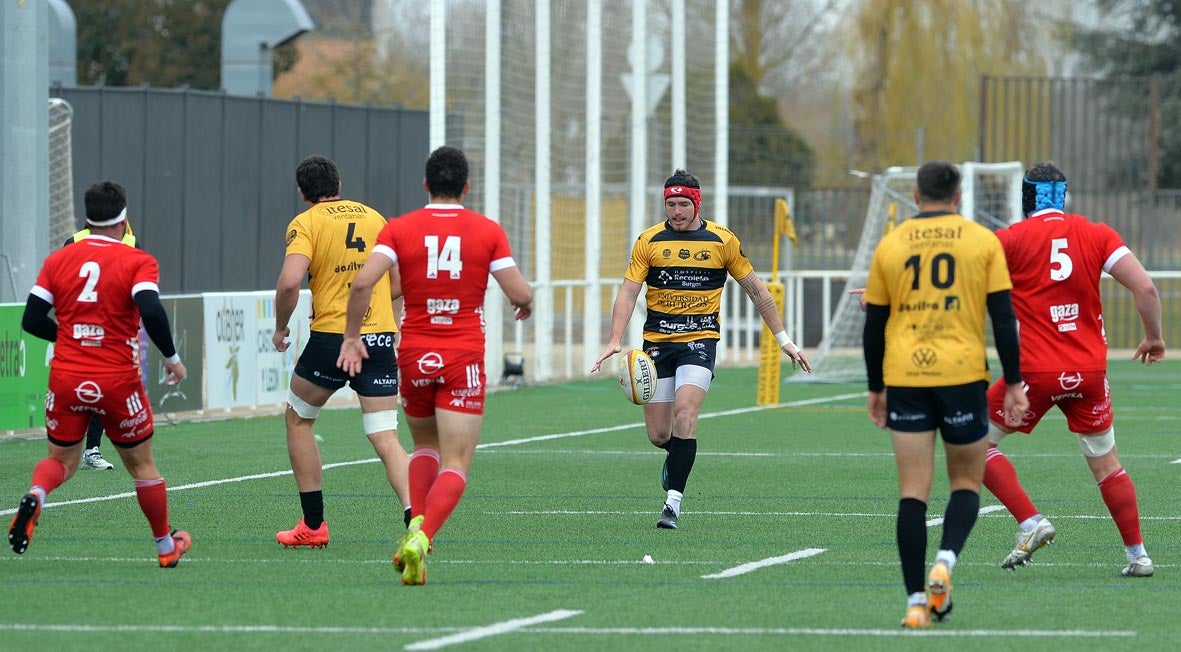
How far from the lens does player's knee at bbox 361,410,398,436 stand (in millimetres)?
10117

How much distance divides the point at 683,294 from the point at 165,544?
3.71 meters

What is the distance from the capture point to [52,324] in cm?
912

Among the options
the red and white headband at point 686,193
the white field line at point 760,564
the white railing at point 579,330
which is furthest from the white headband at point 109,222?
the white railing at point 579,330

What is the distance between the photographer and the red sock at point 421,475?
9229mm

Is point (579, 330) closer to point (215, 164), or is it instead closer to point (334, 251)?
point (215, 164)

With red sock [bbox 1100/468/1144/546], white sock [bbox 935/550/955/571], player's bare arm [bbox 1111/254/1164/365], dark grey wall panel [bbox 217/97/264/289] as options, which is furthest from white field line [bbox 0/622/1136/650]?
dark grey wall panel [bbox 217/97/264/289]

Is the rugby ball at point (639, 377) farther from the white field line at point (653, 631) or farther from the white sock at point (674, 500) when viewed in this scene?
the white field line at point (653, 631)

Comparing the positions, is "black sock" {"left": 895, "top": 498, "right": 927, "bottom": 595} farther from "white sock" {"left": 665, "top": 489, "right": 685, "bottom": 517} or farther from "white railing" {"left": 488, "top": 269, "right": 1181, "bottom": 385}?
"white railing" {"left": 488, "top": 269, "right": 1181, "bottom": 385}

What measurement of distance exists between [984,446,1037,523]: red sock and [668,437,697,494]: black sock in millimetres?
2350

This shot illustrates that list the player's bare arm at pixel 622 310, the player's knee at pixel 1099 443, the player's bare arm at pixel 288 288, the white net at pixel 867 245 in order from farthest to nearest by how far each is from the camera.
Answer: the white net at pixel 867 245, the player's bare arm at pixel 622 310, the player's bare arm at pixel 288 288, the player's knee at pixel 1099 443

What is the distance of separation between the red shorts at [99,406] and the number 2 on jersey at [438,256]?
151 centimetres

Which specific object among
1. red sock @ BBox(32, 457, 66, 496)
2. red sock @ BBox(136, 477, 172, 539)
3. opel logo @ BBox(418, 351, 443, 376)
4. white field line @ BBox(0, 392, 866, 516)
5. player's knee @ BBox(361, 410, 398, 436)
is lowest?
white field line @ BBox(0, 392, 866, 516)

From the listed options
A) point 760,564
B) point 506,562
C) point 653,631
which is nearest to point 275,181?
point 506,562

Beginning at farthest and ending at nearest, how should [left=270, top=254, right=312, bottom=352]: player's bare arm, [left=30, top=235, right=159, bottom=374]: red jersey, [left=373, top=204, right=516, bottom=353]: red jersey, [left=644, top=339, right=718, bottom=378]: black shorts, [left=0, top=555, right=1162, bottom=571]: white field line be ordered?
[left=644, top=339, right=718, bottom=378]: black shorts, [left=270, top=254, right=312, bottom=352]: player's bare arm, [left=0, top=555, right=1162, bottom=571]: white field line, [left=30, top=235, right=159, bottom=374]: red jersey, [left=373, top=204, right=516, bottom=353]: red jersey
